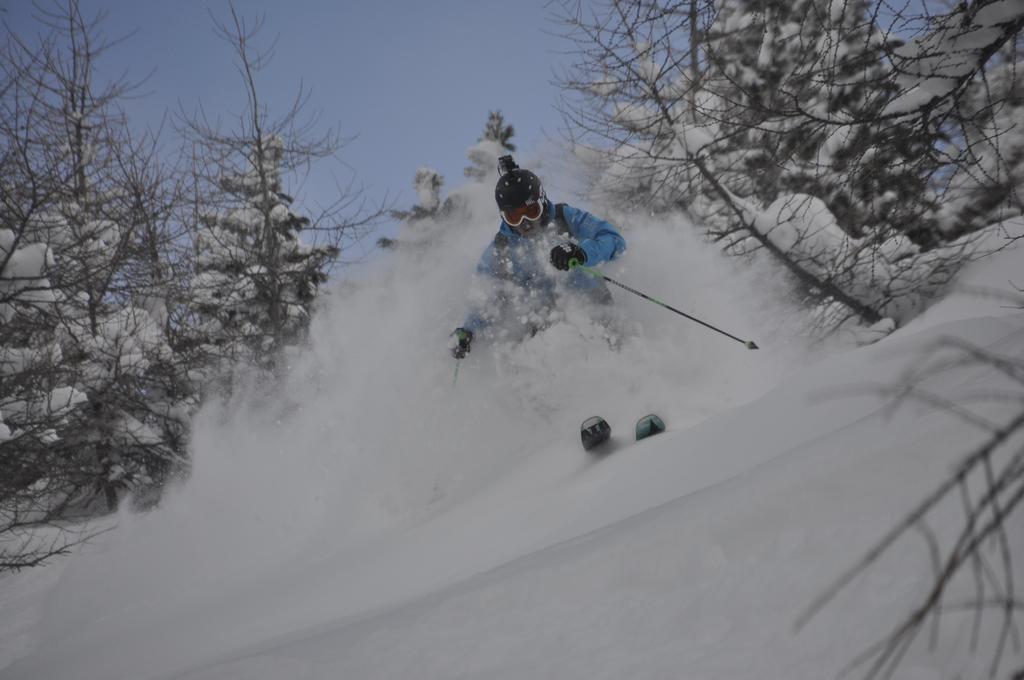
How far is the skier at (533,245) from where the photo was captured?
5281 millimetres

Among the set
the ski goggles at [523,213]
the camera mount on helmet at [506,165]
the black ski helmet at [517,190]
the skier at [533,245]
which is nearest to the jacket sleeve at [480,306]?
the skier at [533,245]

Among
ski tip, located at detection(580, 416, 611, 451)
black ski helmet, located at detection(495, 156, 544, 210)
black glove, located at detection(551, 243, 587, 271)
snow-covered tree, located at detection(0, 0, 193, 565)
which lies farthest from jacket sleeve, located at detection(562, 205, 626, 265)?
snow-covered tree, located at detection(0, 0, 193, 565)

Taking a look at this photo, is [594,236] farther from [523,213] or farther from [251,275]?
[251,275]

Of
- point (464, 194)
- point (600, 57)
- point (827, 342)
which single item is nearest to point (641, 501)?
point (600, 57)

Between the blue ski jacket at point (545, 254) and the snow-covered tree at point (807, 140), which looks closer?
the snow-covered tree at point (807, 140)

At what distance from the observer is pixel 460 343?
18.3ft

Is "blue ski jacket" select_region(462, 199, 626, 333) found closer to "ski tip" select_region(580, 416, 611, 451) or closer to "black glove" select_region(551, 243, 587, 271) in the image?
"black glove" select_region(551, 243, 587, 271)

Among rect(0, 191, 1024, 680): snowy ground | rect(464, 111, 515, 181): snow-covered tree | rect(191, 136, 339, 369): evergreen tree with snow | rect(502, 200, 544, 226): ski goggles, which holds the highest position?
rect(464, 111, 515, 181): snow-covered tree

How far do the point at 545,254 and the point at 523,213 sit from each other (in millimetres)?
591

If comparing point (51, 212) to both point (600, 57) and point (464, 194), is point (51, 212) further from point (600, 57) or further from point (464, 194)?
point (464, 194)

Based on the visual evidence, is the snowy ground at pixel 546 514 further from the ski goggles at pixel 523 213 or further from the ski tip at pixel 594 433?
the ski goggles at pixel 523 213

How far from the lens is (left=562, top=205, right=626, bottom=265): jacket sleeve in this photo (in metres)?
5.23

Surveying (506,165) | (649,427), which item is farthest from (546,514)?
(506,165)

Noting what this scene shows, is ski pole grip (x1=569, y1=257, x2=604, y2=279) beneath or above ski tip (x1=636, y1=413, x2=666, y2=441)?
above
